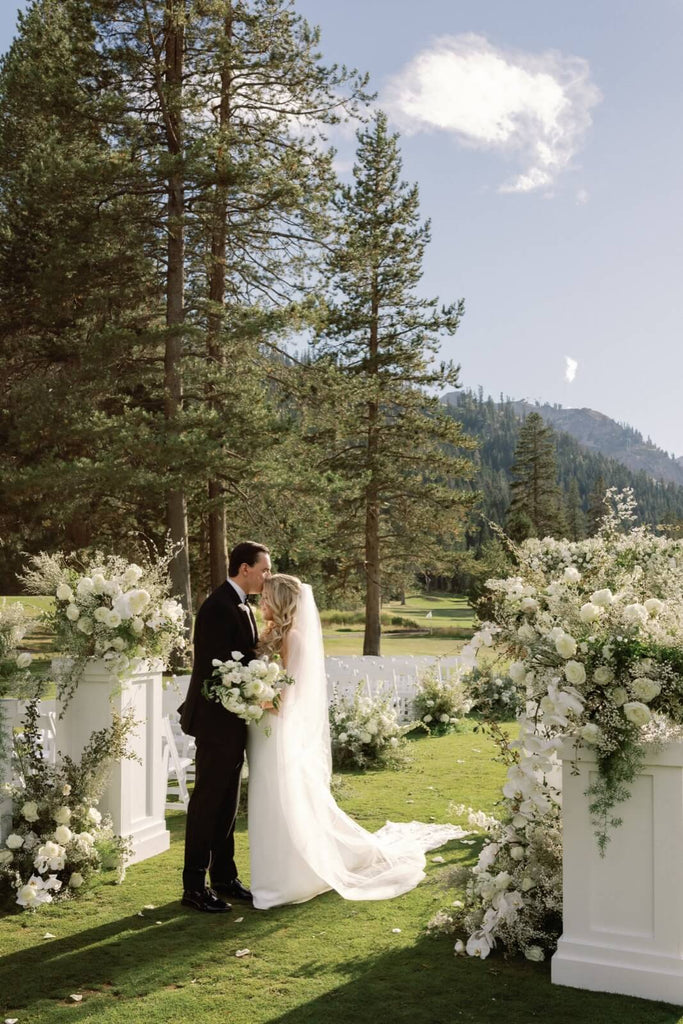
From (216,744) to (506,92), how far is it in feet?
29.6

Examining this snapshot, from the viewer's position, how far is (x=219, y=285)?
64.1 ft

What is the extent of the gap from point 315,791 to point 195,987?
164 centimetres

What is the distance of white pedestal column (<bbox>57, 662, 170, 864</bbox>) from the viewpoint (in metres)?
6.55

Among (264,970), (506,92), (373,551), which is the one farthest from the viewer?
(373,551)

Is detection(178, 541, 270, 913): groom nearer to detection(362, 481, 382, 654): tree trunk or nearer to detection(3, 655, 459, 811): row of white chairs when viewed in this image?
detection(3, 655, 459, 811): row of white chairs

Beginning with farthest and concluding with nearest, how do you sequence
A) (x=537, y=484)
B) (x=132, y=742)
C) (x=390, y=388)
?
(x=537, y=484), (x=390, y=388), (x=132, y=742)

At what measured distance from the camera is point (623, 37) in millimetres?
10281

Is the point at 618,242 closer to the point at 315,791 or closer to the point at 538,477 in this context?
the point at 315,791

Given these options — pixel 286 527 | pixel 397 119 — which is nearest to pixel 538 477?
pixel 397 119

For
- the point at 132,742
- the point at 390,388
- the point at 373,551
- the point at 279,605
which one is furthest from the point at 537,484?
the point at 279,605

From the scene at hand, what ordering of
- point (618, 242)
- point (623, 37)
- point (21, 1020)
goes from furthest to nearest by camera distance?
1. point (618, 242)
2. point (623, 37)
3. point (21, 1020)

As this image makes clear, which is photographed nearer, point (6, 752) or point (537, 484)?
point (6, 752)

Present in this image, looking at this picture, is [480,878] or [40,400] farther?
[40,400]

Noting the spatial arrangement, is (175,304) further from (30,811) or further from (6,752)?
(30,811)
